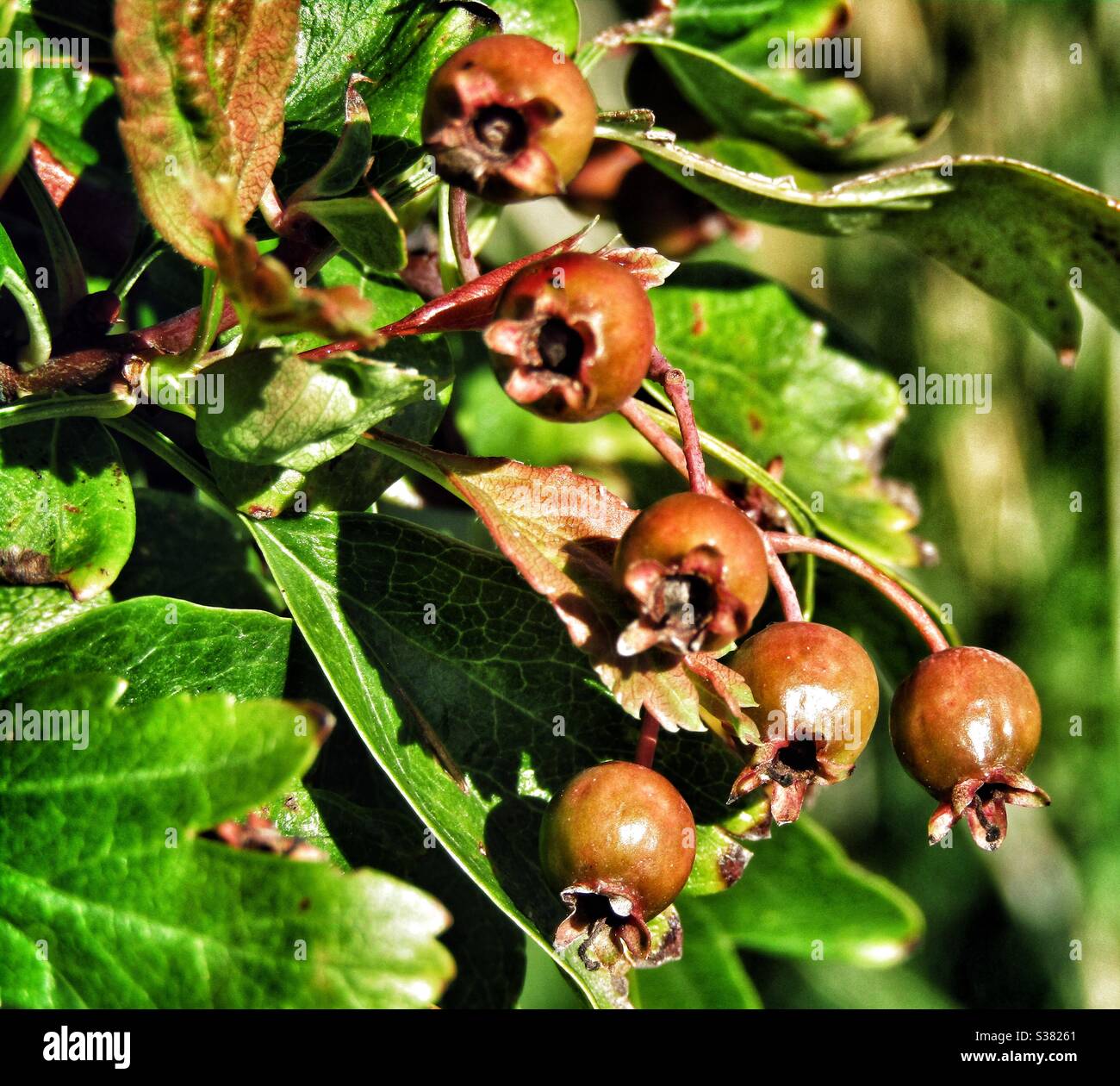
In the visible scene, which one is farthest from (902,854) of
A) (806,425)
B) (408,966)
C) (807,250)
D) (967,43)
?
(408,966)

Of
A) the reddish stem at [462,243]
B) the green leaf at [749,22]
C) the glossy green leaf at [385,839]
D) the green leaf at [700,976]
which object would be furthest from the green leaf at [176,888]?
the green leaf at [749,22]

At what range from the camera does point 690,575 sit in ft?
2.53

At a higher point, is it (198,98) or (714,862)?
(198,98)

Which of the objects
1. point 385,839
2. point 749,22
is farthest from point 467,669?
point 749,22

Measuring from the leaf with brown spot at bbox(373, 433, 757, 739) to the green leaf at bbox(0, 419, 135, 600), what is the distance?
270mm

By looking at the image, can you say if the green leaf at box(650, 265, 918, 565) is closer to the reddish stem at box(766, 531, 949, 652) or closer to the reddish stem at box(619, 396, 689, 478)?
the reddish stem at box(766, 531, 949, 652)

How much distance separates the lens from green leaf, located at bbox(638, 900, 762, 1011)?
1354 millimetres

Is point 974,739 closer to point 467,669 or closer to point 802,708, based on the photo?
point 802,708

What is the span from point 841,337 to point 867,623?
1.30 feet

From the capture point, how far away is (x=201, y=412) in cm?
83

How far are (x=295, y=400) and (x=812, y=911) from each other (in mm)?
1035

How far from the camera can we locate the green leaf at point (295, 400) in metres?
0.77

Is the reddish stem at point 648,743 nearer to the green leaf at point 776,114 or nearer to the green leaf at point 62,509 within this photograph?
the green leaf at point 62,509
